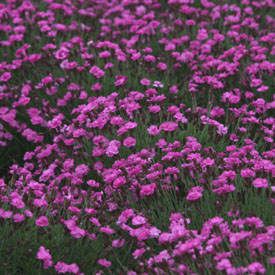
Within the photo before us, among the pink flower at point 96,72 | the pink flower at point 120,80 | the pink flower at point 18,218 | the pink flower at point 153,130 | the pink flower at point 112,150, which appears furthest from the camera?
the pink flower at point 96,72

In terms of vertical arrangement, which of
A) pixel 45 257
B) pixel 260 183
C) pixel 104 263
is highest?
pixel 260 183

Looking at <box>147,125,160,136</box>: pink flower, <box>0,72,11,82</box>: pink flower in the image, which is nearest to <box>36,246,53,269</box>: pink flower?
<box>147,125,160,136</box>: pink flower

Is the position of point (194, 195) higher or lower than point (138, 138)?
higher

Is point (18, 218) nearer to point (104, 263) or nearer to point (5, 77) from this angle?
point (104, 263)

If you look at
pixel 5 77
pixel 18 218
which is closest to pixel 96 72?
pixel 5 77

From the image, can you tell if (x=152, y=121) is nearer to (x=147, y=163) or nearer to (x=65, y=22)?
(x=147, y=163)

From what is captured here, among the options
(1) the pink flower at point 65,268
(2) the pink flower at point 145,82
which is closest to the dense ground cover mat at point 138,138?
(1) the pink flower at point 65,268

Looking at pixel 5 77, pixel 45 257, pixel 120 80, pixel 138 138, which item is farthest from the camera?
pixel 5 77

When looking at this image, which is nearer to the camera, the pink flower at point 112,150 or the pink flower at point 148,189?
the pink flower at point 148,189

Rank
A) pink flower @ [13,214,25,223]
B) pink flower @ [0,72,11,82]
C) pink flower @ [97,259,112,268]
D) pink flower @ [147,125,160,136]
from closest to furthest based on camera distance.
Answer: pink flower @ [97,259,112,268]
pink flower @ [13,214,25,223]
pink flower @ [147,125,160,136]
pink flower @ [0,72,11,82]

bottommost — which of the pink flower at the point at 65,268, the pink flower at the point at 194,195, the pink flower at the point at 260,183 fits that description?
the pink flower at the point at 65,268

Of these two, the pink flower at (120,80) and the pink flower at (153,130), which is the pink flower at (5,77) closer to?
the pink flower at (120,80)

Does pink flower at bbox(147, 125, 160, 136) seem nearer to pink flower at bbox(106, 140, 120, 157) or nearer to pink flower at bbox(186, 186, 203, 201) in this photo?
pink flower at bbox(106, 140, 120, 157)

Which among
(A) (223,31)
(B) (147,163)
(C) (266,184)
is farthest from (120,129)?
(A) (223,31)
